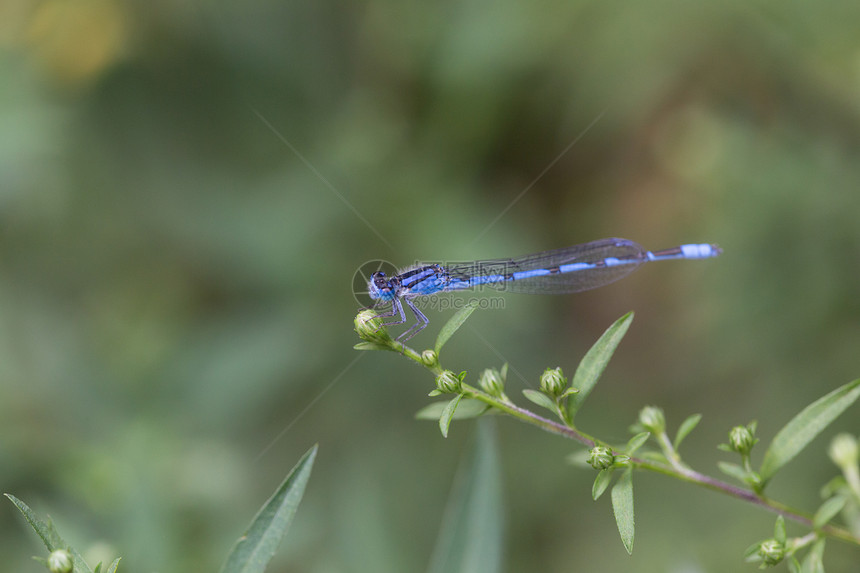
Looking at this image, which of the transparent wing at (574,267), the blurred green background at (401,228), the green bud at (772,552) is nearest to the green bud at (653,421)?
the green bud at (772,552)

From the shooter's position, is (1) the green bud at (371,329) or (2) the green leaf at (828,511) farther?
(1) the green bud at (371,329)

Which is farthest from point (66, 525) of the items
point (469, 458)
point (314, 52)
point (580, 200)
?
point (580, 200)

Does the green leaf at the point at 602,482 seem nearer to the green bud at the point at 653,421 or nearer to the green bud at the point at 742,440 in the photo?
the green bud at the point at 653,421

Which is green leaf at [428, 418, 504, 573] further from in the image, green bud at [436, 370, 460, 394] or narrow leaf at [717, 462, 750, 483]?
narrow leaf at [717, 462, 750, 483]

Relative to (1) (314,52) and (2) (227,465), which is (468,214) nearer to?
(1) (314,52)

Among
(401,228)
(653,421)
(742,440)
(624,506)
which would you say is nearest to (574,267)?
(401,228)

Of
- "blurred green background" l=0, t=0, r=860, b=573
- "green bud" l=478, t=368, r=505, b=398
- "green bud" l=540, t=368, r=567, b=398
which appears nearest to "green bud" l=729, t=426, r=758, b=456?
"green bud" l=540, t=368, r=567, b=398

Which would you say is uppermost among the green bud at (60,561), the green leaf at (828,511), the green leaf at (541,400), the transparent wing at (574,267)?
the transparent wing at (574,267)

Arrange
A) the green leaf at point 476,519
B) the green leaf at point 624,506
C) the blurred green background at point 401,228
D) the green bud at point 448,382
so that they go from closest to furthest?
the green leaf at point 624,506 → the green bud at point 448,382 → the green leaf at point 476,519 → the blurred green background at point 401,228
